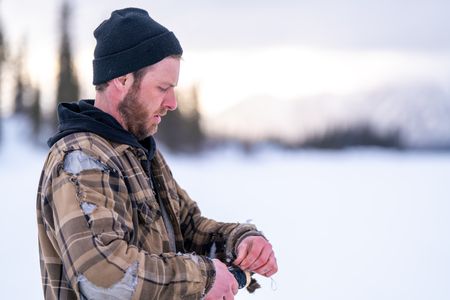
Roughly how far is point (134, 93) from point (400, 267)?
19.3 feet

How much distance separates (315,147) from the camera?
49562 mm

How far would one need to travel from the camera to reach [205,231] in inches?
112

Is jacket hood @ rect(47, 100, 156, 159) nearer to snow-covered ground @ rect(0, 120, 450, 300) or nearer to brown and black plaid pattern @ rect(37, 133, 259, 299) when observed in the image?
brown and black plaid pattern @ rect(37, 133, 259, 299)

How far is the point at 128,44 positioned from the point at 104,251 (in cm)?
84

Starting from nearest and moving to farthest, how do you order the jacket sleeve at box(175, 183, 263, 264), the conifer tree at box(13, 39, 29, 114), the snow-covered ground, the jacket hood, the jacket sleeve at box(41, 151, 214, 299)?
1. the jacket sleeve at box(41, 151, 214, 299)
2. the jacket hood
3. the jacket sleeve at box(175, 183, 263, 264)
4. the snow-covered ground
5. the conifer tree at box(13, 39, 29, 114)

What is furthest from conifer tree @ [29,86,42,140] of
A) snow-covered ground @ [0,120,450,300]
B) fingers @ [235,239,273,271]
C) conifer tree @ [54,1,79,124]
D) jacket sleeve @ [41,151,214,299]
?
jacket sleeve @ [41,151,214,299]

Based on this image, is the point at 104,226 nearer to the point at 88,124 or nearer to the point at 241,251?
the point at 88,124

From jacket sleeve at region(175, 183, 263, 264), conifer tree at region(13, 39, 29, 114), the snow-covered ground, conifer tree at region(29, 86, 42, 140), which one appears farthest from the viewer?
conifer tree at region(13, 39, 29, 114)

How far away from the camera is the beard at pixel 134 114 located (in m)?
2.39

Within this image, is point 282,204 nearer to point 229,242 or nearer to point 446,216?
point 446,216

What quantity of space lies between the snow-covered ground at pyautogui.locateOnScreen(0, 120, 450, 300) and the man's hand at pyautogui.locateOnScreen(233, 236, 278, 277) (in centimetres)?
333

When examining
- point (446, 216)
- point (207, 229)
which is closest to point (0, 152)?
point (446, 216)

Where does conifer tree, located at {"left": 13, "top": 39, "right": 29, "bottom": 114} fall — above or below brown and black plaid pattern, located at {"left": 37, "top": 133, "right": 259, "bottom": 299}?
below

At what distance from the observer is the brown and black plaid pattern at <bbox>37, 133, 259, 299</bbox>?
201cm
